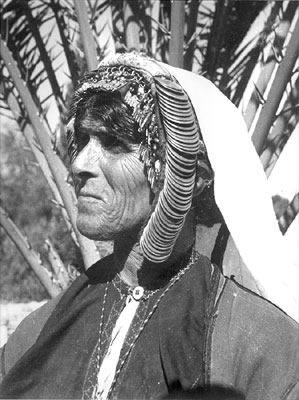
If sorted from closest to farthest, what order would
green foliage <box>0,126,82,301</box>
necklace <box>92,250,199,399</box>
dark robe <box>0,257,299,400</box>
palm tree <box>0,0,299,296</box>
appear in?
dark robe <box>0,257,299,400</box>
necklace <box>92,250,199,399</box>
palm tree <box>0,0,299,296</box>
green foliage <box>0,126,82,301</box>

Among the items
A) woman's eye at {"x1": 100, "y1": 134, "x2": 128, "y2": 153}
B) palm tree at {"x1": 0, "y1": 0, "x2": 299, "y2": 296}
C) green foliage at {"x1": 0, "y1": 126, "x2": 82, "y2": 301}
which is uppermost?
woman's eye at {"x1": 100, "y1": 134, "x2": 128, "y2": 153}

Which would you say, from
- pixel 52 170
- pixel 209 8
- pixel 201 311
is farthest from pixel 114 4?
pixel 201 311

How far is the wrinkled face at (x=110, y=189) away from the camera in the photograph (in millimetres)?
1697

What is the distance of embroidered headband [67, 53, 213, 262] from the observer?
5.38ft

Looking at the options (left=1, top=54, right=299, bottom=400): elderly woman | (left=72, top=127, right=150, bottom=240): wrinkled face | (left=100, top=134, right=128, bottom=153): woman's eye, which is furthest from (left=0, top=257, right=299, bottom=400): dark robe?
(left=100, top=134, right=128, bottom=153): woman's eye

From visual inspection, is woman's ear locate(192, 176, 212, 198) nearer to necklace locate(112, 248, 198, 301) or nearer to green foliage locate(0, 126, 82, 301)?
necklace locate(112, 248, 198, 301)

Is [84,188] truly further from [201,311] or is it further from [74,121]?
[201,311]

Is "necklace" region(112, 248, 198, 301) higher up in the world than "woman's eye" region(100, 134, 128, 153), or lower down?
lower down

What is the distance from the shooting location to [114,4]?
3.56 m

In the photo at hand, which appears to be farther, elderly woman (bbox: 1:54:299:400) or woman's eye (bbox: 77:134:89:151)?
woman's eye (bbox: 77:134:89:151)

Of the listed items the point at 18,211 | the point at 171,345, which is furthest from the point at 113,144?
the point at 18,211

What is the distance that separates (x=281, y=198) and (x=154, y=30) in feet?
4.01

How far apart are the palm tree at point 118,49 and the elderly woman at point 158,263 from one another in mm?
1102

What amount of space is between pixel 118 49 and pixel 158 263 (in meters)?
1.97
